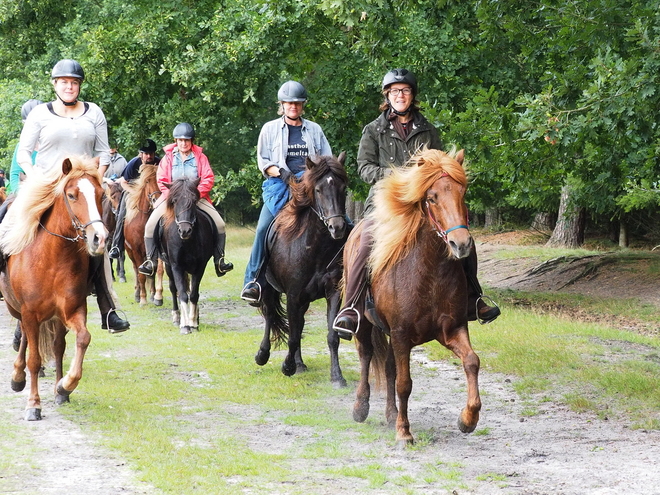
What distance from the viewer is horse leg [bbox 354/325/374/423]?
7.80 meters

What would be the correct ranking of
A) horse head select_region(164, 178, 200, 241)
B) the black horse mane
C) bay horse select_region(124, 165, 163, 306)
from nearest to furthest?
the black horse mane → horse head select_region(164, 178, 200, 241) → bay horse select_region(124, 165, 163, 306)

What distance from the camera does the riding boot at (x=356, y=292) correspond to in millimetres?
7395

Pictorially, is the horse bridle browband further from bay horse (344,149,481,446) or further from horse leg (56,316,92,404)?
bay horse (344,149,481,446)

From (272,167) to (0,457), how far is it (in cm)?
448

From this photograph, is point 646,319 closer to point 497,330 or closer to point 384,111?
point 497,330

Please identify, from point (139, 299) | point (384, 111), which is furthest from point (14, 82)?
point (384, 111)

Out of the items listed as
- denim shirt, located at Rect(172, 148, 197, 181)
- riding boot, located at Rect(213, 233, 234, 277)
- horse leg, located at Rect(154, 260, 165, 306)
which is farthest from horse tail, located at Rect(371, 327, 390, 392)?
horse leg, located at Rect(154, 260, 165, 306)

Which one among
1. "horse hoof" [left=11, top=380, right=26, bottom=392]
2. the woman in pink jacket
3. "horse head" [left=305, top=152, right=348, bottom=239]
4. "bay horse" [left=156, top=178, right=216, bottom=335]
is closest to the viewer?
"horse hoof" [left=11, top=380, right=26, bottom=392]

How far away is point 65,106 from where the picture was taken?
27.9 ft

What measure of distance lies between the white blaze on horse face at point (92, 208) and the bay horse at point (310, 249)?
237 cm

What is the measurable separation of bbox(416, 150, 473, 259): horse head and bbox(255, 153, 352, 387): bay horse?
7.98 ft

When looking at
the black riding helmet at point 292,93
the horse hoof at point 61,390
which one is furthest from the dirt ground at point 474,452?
the black riding helmet at point 292,93

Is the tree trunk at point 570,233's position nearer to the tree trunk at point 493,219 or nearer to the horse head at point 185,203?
the tree trunk at point 493,219

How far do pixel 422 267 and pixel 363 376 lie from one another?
1569mm
